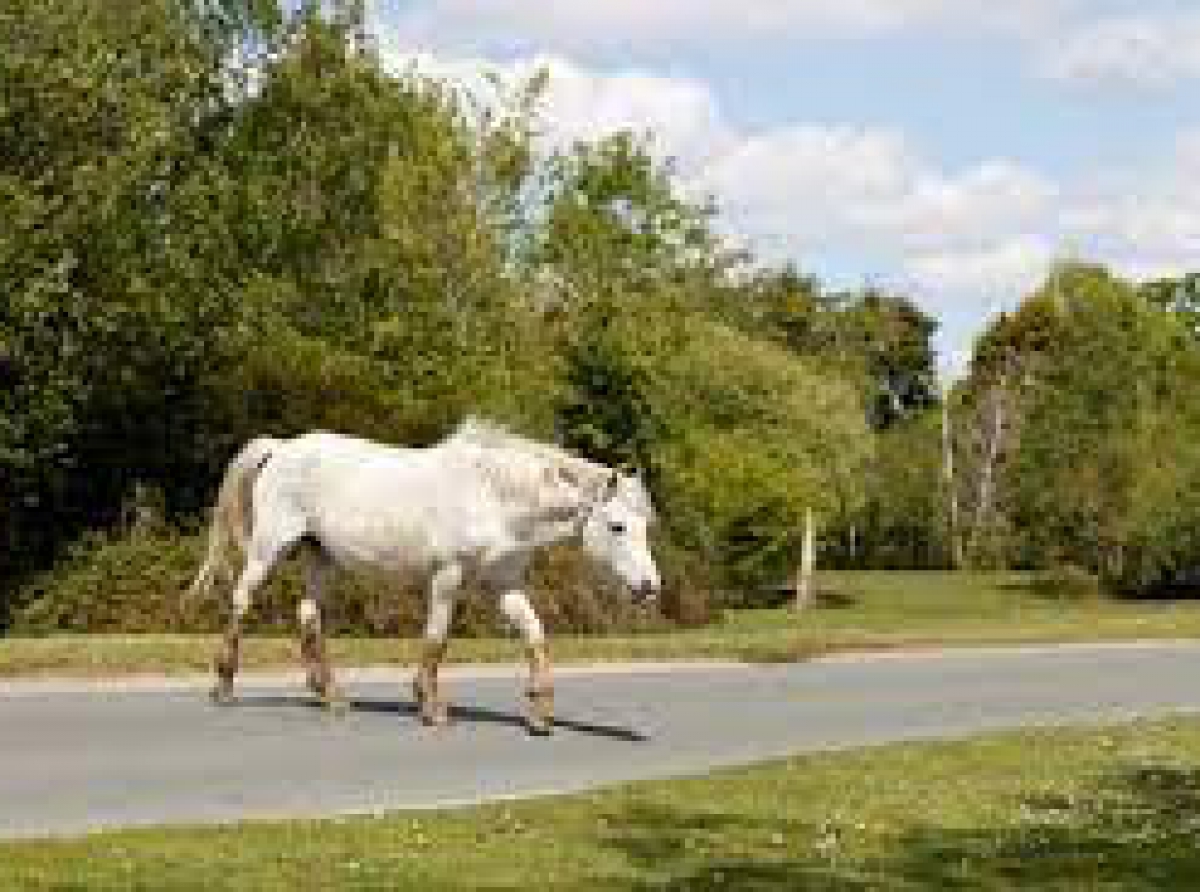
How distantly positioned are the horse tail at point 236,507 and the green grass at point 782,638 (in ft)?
8.61

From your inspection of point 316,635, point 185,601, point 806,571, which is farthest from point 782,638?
point 806,571

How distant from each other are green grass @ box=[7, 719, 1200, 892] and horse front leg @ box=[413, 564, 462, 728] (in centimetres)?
288

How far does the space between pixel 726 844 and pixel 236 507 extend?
27.4ft

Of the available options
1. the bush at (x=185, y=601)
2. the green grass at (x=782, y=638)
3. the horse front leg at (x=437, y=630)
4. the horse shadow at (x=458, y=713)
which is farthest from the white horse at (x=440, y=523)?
the bush at (x=185, y=601)

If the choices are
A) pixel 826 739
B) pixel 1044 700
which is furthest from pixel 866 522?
pixel 826 739

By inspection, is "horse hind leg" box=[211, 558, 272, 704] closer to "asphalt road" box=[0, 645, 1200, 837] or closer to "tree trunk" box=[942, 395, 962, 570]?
"asphalt road" box=[0, 645, 1200, 837]

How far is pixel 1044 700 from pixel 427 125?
1979 cm

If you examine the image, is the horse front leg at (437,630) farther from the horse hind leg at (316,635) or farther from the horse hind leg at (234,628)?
the horse hind leg at (234,628)

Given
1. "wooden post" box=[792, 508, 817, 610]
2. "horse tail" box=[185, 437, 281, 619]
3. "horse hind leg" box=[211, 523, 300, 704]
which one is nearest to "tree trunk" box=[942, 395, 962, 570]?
"wooden post" box=[792, 508, 817, 610]

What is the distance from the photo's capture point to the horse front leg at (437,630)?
17.0m

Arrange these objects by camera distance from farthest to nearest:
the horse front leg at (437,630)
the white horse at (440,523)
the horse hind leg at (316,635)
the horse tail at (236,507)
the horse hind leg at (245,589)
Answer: the horse tail at (236,507) → the horse hind leg at (245,589) → the horse hind leg at (316,635) → the horse front leg at (437,630) → the white horse at (440,523)

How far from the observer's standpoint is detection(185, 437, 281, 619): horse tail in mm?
18719

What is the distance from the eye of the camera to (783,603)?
2410 inches

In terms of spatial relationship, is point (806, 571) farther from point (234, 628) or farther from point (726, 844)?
point (726, 844)
